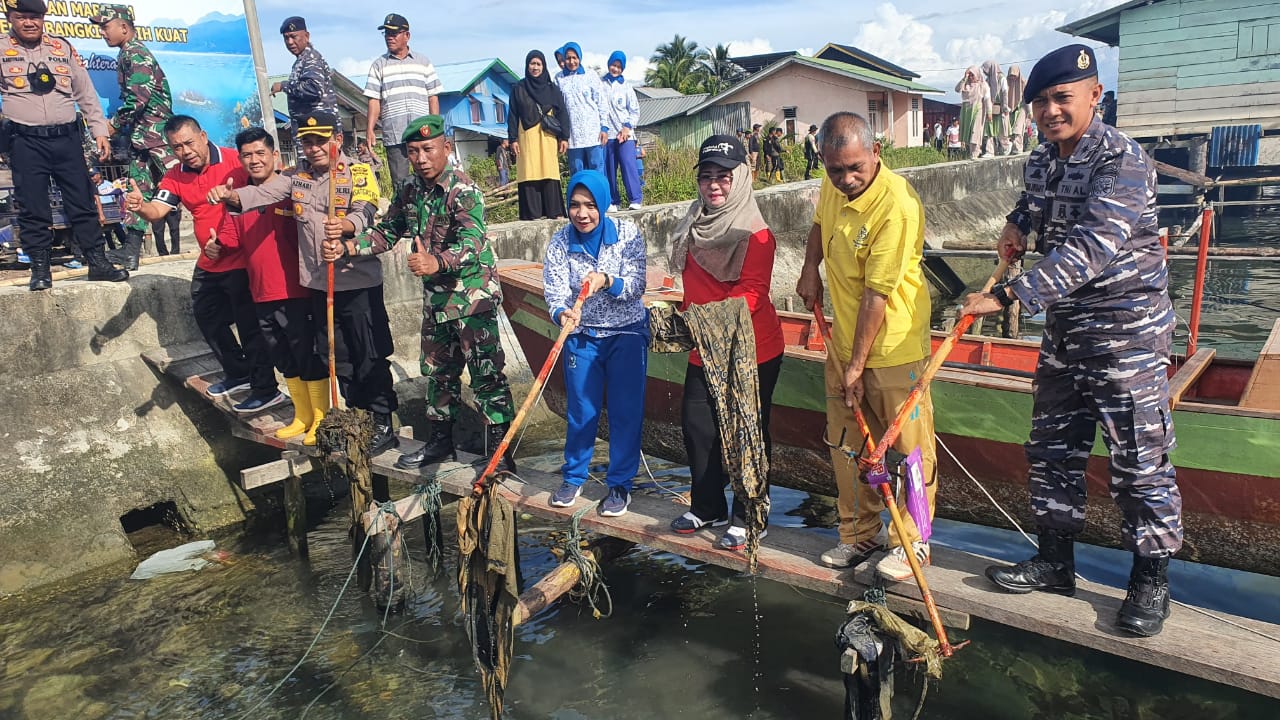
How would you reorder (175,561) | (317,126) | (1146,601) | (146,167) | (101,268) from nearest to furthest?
1. (1146,601)
2. (317,126)
3. (175,561)
4. (101,268)
5. (146,167)

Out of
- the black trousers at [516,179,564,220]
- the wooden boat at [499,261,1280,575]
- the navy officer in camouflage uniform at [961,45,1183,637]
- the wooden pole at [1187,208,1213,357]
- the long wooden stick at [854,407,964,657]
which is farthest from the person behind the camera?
the black trousers at [516,179,564,220]

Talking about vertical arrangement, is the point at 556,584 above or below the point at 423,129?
below

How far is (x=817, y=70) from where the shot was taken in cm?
3189

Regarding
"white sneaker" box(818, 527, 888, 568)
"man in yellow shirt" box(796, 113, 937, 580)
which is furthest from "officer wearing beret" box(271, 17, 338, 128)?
"white sneaker" box(818, 527, 888, 568)

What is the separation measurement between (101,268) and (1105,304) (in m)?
6.99

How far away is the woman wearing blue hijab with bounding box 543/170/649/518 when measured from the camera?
4.24 metres

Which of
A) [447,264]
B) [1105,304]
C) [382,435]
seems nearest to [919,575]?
[1105,304]

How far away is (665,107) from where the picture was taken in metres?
34.8

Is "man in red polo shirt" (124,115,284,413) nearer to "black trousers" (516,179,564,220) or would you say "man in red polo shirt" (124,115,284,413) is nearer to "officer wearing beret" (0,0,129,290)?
"officer wearing beret" (0,0,129,290)

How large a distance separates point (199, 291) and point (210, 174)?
2.85 ft

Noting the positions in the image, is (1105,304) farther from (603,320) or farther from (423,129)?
(423,129)

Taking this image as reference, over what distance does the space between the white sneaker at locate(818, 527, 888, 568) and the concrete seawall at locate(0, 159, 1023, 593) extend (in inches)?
201

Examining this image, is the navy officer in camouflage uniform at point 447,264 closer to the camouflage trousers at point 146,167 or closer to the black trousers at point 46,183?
the black trousers at point 46,183

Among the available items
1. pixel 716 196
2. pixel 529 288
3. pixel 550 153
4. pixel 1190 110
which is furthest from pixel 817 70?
pixel 716 196
